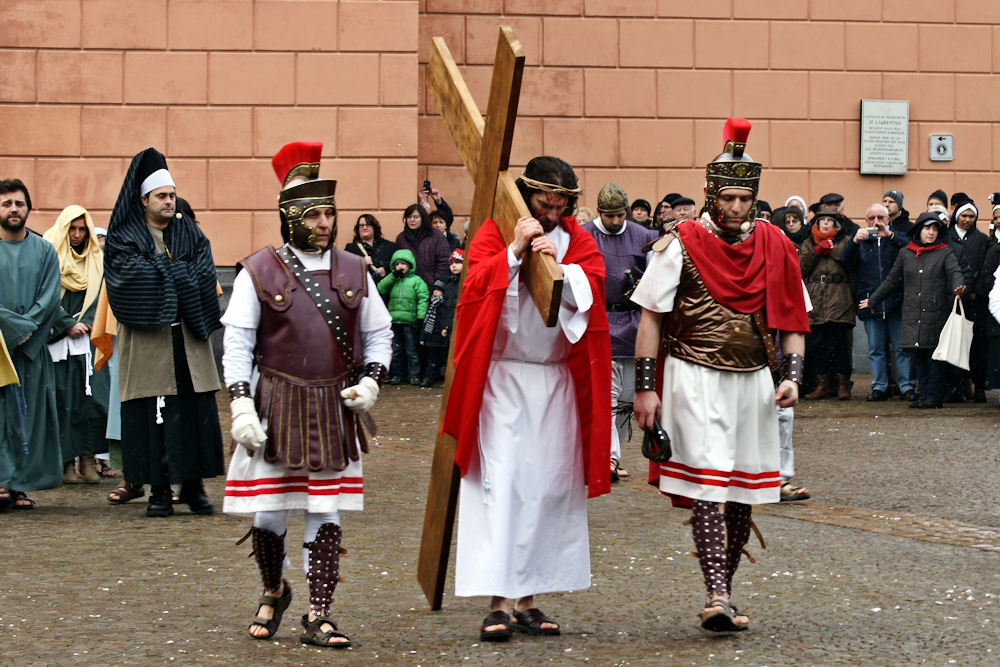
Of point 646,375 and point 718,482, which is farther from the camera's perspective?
point 646,375

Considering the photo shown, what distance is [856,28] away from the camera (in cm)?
1750

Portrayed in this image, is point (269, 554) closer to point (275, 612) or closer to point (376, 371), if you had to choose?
point (275, 612)

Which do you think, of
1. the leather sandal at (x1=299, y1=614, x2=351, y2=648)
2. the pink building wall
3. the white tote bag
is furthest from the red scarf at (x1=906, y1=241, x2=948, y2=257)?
the leather sandal at (x1=299, y1=614, x2=351, y2=648)

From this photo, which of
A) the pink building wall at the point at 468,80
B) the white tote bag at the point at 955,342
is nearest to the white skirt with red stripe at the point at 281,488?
the white tote bag at the point at 955,342

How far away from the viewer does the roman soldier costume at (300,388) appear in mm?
5707

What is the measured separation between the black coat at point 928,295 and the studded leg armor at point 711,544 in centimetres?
841

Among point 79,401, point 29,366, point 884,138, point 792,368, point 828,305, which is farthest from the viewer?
point 884,138

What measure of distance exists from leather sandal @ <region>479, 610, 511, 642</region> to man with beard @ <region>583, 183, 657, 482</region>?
13.0 ft

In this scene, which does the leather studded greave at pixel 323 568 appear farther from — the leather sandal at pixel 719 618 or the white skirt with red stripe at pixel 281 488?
the leather sandal at pixel 719 618

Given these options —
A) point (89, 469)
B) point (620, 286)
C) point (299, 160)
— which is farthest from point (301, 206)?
point (89, 469)

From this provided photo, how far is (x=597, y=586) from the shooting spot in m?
6.65

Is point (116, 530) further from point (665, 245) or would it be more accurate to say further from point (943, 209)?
point (943, 209)

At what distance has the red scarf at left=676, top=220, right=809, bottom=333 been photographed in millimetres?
6051

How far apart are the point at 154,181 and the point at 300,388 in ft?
10.5
